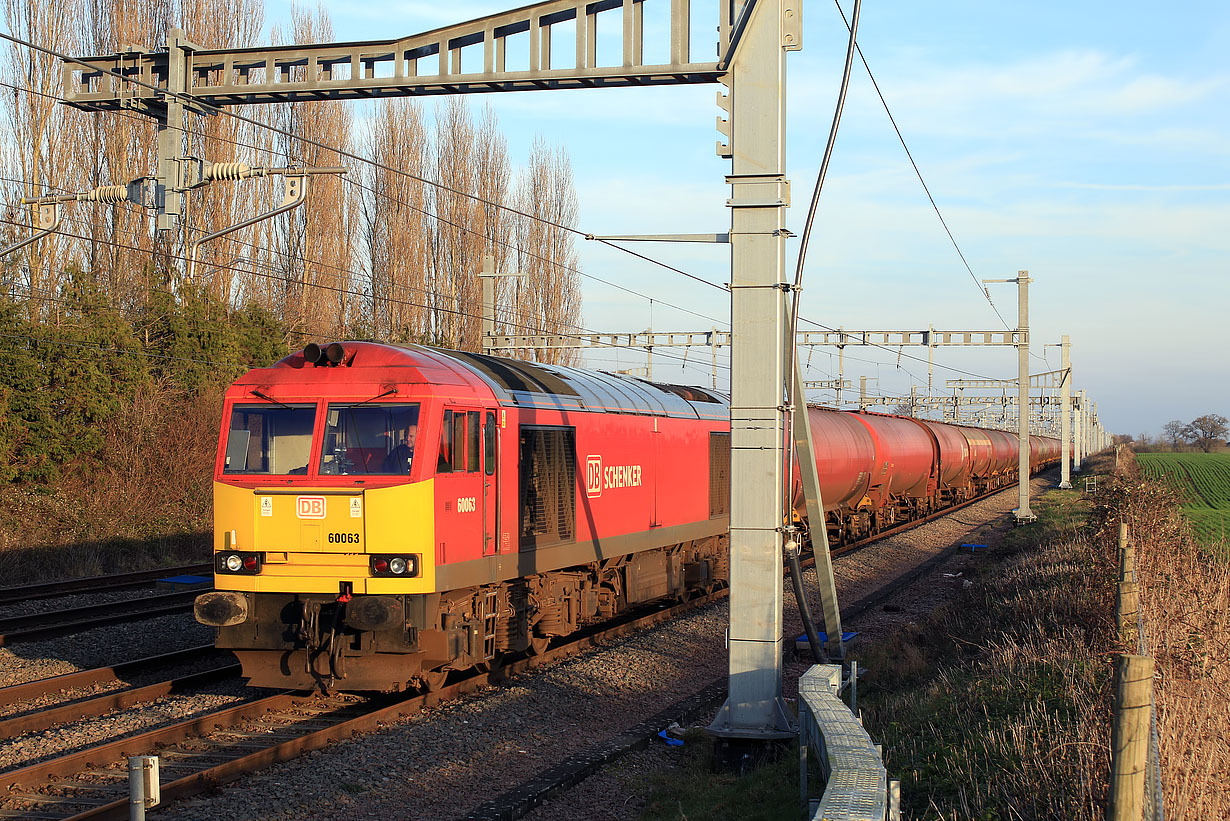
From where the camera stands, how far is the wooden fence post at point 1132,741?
375 cm

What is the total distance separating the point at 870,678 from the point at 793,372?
12.8 feet

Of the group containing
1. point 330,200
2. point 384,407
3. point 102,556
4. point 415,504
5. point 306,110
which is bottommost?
point 102,556

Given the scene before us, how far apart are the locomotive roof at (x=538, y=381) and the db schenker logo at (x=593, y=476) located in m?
0.66

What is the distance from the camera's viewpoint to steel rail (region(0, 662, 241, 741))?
898 cm

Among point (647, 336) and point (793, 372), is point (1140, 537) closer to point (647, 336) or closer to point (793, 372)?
point (793, 372)

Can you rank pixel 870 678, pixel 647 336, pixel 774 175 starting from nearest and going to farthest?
pixel 774 175 → pixel 870 678 → pixel 647 336

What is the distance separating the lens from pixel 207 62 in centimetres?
1153

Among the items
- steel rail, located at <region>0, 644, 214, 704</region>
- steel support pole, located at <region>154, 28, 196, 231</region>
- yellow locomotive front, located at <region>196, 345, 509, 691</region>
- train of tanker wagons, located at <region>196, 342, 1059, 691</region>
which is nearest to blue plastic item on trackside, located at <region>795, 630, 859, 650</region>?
train of tanker wagons, located at <region>196, 342, 1059, 691</region>

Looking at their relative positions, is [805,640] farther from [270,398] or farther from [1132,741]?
[1132,741]

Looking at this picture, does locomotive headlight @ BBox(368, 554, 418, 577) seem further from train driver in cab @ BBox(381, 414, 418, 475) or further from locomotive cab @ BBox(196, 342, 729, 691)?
train driver in cab @ BBox(381, 414, 418, 475)

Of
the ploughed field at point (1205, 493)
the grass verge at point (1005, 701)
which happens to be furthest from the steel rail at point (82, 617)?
the ploughed field at point (1205, 493)

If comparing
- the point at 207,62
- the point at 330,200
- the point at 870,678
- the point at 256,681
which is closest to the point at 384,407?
the point at 256,681

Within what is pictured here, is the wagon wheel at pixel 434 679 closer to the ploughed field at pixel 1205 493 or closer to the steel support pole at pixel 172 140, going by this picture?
the steel support pole at pixel 172 140

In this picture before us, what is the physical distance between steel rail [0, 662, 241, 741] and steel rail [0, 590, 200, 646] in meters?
2.90
